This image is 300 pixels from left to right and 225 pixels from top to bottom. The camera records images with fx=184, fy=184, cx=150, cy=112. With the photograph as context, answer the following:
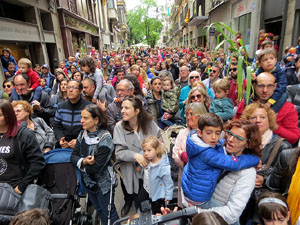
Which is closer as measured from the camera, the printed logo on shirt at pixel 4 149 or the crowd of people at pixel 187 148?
the crowd of people at pixel 187 148

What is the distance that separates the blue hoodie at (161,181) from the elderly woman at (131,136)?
0.23 meters

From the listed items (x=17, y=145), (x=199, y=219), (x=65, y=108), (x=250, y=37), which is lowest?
(x=199, y=219)

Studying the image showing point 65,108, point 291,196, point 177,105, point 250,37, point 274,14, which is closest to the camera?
point 291,196

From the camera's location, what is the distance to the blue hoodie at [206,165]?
1.51 meters

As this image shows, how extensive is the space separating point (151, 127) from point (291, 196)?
63.6 inches

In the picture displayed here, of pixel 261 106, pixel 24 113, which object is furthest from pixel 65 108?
pixel 261 106

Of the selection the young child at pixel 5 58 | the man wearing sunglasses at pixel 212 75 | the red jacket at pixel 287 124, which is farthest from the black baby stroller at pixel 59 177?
the young child at pixel 5 58

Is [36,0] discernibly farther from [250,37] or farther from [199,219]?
[199,219]

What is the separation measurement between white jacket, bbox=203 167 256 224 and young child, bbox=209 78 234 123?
152 centimetres

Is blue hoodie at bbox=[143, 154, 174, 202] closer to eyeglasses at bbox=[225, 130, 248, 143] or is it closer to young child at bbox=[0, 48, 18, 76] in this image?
eyeglasses at bbox=[225, 130, 248, 143]

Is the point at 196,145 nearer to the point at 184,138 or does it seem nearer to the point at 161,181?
the point at 184,138

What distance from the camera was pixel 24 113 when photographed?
2535 millimetres

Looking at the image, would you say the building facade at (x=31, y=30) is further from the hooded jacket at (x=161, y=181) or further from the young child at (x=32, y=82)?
the hooded jacket at (x=161, y=181)

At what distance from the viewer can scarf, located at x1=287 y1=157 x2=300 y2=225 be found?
4.84 ft
